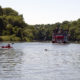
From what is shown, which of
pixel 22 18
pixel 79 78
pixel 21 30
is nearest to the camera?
pixel 79 78

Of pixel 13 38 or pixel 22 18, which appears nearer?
pixel 13 38

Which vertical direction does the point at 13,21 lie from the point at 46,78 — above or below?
above

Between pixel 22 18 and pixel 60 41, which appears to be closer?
pixel 60 41

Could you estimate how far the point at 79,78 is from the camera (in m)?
33.3

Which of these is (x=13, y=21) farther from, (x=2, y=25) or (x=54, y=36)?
(x=54, y=36)

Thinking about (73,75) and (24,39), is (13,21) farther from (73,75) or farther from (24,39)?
(73,75)

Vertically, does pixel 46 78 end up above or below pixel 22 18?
below

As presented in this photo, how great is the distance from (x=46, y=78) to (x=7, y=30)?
151m

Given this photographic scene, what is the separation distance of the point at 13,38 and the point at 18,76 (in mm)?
144165

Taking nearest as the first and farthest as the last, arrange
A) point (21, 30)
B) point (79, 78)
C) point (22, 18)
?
point (79, 78) < point (21, 30) < point (22, 18)

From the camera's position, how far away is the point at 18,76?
3447 centimetres

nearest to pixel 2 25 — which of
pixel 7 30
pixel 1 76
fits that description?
pixel 7 30

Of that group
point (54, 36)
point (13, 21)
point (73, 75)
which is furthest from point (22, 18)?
point (73, 75)

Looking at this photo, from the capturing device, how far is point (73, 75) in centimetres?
3534
